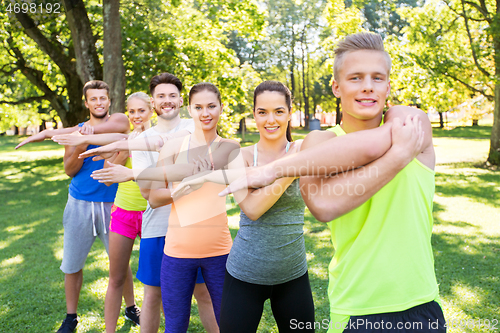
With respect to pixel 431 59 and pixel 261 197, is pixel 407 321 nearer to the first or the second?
pixel 261 197

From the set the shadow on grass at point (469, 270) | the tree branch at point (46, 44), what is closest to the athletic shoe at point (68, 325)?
the shadow on grass at point (469, 270)

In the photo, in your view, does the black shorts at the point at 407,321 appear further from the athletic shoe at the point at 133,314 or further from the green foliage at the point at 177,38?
the green foliage at the point at 177,38

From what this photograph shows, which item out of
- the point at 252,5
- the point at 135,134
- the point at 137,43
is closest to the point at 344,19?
the point at 252,5

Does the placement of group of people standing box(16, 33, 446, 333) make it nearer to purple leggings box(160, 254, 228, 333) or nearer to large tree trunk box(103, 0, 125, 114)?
purple leggings box(160, 254, 228, 333)

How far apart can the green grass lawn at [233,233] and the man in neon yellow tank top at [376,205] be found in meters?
2.42

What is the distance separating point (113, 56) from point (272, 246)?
686cm

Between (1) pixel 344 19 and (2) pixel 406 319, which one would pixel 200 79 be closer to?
(1) pixel 344 19

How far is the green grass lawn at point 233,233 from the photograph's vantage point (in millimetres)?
3850

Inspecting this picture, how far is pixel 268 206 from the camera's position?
1.96 m

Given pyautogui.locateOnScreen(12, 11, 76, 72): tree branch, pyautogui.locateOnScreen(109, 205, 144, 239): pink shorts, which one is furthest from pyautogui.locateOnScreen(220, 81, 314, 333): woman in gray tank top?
pyautogui.locateOnScreen(12, 11, 76, 72): tree branch

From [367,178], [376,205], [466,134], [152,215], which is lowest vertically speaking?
[466,134]

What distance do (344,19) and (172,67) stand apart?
5.65 meters

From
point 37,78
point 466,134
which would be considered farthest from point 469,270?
point 466,134

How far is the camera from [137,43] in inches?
421
